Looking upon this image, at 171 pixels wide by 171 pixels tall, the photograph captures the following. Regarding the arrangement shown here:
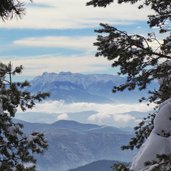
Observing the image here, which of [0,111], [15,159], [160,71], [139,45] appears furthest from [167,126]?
[15,159]

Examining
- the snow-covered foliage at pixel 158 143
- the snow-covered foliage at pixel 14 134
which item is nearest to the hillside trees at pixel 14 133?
the snow-covered foliage at pixel 14 134

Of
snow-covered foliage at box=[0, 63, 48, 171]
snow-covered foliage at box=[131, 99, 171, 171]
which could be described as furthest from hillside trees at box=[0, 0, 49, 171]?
snow-covered foliage at box=[131, 99, 171, 171]

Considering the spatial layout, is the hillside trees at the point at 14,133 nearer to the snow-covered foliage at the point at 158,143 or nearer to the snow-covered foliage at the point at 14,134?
the snow-covered foliage at the point at 14,134

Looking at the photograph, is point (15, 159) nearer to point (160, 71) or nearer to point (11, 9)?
point (160, 71)

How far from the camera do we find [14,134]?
1545 cm

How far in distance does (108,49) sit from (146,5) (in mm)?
2059

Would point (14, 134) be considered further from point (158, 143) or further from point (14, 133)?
point (158, 143)

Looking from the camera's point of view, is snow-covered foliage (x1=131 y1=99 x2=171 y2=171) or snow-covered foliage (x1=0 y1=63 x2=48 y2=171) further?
snow-covered foliage (x1=0 y1=63 x2=48 y2=171)

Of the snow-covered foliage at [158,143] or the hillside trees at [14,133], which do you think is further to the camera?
the hillside trees at [14,133]

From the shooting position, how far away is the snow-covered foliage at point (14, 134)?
1537 centimetres

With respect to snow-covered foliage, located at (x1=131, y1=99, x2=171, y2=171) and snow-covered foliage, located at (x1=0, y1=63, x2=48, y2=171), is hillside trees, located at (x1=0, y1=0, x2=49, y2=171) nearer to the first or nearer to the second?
snow-covered foliage, located at (x1=0, y1=63, x2=48, y2=171)

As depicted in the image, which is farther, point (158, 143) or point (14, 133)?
point (14, 133)

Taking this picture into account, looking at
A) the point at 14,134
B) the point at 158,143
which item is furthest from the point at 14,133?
the point at 158,143

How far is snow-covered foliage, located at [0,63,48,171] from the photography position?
605 inches
